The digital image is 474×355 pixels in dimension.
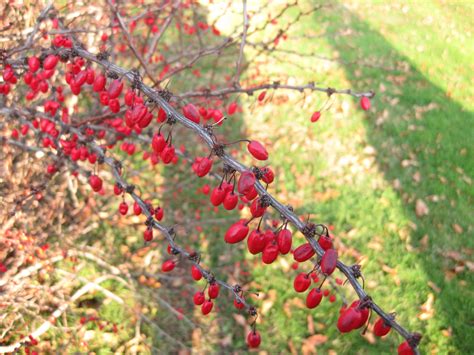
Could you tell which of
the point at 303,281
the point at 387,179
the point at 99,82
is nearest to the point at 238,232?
the point at 303,281

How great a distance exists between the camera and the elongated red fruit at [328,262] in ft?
3.93

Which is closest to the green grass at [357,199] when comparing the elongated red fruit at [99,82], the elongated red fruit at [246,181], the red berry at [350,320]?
the elongated red fruit at [99,82]

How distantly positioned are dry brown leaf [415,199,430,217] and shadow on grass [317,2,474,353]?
0.04m

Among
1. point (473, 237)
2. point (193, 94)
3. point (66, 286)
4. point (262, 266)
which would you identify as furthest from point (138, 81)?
point (473, 237)

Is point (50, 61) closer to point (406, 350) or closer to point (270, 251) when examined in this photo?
point (270, 251)

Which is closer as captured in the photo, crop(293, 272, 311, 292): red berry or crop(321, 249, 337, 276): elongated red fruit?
crop(321, 249, 337, 276): elongated red fruit

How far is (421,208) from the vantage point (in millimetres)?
4434

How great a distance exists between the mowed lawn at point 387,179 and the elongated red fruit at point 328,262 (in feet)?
5.07

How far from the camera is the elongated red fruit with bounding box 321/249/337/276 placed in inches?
47.2

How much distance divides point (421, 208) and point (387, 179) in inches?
21.8

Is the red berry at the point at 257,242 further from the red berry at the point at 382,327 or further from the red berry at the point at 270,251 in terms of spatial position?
the red berry at the point at 382,327

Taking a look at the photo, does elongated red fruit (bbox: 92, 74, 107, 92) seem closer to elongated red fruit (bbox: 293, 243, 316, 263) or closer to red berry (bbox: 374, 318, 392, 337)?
elongated red fruit (bbox: 293, 243, 316, 263)

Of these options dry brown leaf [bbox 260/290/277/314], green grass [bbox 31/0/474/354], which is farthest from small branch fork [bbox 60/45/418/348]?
dry brown leaf [bbox 260/290/277/314]

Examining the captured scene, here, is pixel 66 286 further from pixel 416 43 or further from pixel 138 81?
pixel 416 43
